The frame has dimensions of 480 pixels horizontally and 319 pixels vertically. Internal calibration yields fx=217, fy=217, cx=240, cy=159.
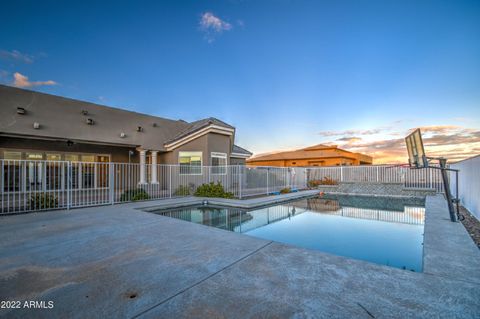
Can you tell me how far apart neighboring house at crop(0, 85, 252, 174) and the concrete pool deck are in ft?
26.2

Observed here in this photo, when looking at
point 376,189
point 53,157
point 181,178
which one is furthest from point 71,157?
point 376,189

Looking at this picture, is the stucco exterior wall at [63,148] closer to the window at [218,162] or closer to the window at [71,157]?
the window at [71,157]

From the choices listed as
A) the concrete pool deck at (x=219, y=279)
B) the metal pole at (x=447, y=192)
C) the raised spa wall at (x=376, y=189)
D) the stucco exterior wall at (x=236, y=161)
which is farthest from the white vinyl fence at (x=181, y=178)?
the metal pole at (x=447, y=192)

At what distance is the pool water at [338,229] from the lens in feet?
14.7

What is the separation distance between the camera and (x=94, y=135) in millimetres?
11711

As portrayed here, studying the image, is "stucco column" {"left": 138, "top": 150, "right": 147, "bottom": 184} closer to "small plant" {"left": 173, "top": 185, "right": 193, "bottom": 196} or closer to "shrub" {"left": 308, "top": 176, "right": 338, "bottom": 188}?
"small plant" {"left": 173, "top": 185, "right": 193, "bottom": 196}

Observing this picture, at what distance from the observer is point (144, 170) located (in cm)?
1300

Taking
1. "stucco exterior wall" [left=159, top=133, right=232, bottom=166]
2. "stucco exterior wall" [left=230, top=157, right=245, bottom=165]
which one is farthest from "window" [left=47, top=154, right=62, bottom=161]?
"stucco exterior wall" [left=230, top=157, right=245, bottom=165]

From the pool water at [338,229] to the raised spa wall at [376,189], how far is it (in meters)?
6.10

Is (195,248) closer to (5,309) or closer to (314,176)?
(5,309)

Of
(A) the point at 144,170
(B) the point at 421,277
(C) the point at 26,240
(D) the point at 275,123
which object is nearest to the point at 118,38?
(A) the point at 144,170

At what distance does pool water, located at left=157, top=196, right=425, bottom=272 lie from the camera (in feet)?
14.7

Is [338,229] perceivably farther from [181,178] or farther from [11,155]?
[11,155]

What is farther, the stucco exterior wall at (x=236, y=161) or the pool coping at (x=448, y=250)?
the stucco exterior wall at (x=236, y=161)
